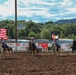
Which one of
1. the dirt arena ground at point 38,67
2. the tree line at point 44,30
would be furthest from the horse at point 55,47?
the tree line at point 44,30

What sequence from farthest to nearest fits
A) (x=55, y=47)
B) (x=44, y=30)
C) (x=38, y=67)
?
(x=44, y=30) → (x=55, y=47) → (x=38, y=67)

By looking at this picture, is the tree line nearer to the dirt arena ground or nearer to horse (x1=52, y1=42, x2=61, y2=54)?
horse (x1=52, y1=42, x2=61, y2=54)

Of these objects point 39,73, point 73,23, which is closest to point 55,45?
point 39,73

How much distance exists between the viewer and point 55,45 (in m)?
38.6

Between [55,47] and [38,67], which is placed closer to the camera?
[38,67]

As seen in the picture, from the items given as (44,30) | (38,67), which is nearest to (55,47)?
(38,67)

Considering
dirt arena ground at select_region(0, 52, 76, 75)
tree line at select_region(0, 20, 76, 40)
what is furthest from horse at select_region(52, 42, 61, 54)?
tree line at select_region(0, 20, 76, 40)

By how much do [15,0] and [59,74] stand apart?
39.7 metres

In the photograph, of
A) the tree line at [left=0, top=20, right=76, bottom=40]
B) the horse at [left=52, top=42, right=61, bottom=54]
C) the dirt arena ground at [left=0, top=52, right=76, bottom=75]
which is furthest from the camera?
the tree line at [left=0, top=20, right=76, bottom=40]

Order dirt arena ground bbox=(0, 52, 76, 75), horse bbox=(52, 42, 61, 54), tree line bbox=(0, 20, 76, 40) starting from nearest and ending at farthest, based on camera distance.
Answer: dirt arena ground bbox=(0, 52, 76, 75) → horse bbox=(52, 42, 61, 54) → tree line bbox=(0, 20, 76, 40)

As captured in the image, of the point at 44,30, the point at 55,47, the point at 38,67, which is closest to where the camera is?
the point at 38,67

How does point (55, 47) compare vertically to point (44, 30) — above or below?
below

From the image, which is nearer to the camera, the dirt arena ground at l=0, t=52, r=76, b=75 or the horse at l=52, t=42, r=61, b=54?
the dirt arena ground at l=0, t=52, r=76, b=75

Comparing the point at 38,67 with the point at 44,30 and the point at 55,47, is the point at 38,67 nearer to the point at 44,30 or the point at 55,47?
the point at 55,47
